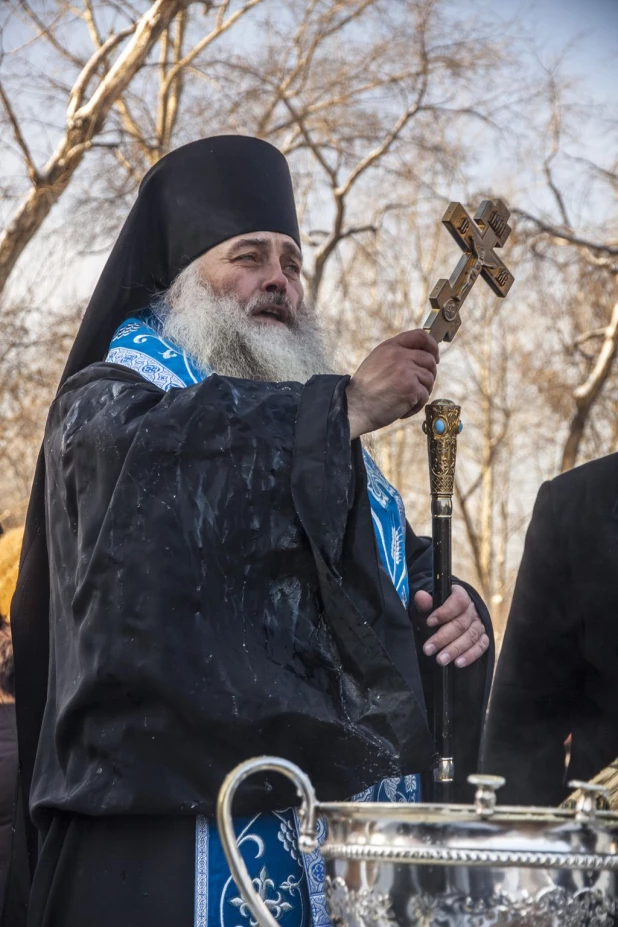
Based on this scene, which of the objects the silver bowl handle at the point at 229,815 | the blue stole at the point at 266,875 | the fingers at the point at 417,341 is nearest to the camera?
the silver bowl handle at the point at 229,815

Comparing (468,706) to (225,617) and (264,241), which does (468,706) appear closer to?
(225,617)

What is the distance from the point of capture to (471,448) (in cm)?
2102

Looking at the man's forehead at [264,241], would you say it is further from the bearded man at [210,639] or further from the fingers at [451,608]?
the fingers at [451,608]

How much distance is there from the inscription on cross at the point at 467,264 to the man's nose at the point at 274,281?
1.40 ft

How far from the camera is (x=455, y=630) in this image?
2.82 m

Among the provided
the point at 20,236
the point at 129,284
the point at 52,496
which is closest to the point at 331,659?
the point at 52,496

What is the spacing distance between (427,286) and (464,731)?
15510mm

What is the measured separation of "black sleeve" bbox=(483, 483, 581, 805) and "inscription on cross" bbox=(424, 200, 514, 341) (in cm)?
59

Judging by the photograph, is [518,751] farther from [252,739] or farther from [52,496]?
[52,496]

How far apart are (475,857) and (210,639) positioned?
91cm

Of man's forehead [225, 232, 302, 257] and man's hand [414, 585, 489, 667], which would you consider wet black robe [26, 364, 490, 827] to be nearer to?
man's hand [414, 585, 489, 667]

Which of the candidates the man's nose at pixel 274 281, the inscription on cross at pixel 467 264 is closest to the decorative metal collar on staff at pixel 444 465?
the inscription on cross at pixel 467 264

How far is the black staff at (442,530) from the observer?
109 inches

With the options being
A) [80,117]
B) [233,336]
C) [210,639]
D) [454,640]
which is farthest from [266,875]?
[80,117]
